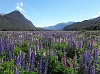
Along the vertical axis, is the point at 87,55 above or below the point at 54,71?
above

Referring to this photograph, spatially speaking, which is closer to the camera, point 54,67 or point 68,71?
point 68,71

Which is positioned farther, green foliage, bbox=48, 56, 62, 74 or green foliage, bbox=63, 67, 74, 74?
green foliage, bbox=48, 56, 62, 74

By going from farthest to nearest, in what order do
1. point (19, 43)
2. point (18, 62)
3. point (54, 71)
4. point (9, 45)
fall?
point (19, 43) → point (9, 45) → point (54, 71) → point (18, 62)

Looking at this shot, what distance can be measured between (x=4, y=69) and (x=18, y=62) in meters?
0.70

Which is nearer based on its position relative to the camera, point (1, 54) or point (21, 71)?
point (21, 71)

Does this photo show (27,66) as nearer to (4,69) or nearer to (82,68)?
(4,69)

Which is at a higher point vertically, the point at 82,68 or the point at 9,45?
the point at 9,45

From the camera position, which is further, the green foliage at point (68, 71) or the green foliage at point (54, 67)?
the green foliage at point (54, 67)

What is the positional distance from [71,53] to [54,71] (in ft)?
10.1

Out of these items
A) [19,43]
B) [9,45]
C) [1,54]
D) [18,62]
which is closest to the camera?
[18,62]

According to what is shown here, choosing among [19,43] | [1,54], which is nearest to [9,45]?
[1,54]

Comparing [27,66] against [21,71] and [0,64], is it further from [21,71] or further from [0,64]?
[0,64]

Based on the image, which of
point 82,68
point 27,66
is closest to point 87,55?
point 82,68

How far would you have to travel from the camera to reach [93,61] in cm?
852
